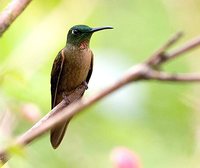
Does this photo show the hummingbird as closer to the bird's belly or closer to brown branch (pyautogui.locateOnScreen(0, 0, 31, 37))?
the bird's belly

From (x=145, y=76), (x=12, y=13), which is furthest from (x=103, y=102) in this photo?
(x=145, y=76)

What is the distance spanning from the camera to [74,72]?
2582 millimetres

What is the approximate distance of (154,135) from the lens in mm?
3572

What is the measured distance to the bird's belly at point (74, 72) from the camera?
2.55 m

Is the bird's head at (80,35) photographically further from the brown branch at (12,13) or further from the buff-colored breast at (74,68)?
the brown branch at (12,13)

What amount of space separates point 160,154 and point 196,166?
44 centimetres

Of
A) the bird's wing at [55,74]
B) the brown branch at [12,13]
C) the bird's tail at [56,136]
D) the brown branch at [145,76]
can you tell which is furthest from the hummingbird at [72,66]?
the brown branch at [145,76]

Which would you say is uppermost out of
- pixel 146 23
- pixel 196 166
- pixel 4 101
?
pixel 4 101

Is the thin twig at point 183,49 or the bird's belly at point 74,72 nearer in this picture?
the thin twig at point 183,49

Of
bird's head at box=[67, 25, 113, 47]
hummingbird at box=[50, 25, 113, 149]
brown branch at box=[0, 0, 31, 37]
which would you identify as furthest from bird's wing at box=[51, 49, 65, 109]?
brown branch at box=[0, 0, 31, 37]

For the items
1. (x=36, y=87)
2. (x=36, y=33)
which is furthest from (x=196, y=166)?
(x=36, y=87)

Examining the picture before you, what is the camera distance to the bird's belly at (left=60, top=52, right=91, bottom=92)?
255 centimetres

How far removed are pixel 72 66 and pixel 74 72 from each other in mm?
53

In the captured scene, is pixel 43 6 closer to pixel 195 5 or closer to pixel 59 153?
pixel 59 153
